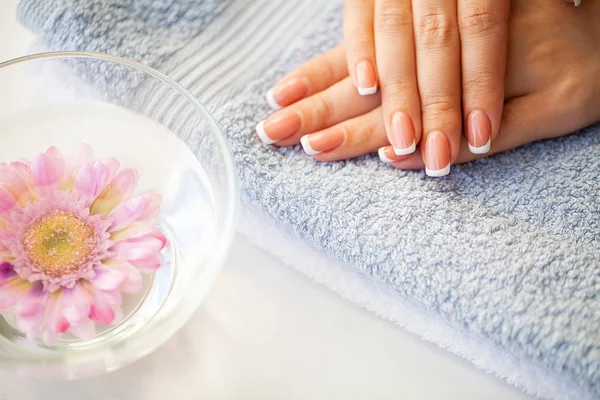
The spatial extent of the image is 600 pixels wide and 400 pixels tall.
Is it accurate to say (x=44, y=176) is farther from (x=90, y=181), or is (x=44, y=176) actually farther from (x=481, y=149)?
(x=481, y=149)

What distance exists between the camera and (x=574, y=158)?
0.54 metres

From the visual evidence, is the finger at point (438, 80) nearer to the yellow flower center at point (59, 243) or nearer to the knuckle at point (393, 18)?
the knuckle at point (393, 18)

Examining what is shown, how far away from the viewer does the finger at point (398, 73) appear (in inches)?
20.9

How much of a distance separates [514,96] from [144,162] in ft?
1.21

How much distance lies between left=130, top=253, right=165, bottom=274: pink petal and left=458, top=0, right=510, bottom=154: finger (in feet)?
0.99

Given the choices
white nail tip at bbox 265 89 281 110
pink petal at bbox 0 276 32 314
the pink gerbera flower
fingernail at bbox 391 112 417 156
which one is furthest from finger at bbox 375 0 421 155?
pink petal at bbox 0 276 32 314

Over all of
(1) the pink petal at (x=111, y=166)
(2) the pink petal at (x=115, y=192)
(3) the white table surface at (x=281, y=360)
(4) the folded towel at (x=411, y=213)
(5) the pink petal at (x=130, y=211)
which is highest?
(1) the pink petal at (x=111, y=166)

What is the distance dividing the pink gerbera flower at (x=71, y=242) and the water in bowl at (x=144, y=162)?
3 centimetres

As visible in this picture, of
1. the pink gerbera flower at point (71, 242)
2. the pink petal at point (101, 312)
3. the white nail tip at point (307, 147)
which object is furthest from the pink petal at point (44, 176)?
the white nail tip at point (307, 147)

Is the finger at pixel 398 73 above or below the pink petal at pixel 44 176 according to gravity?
below

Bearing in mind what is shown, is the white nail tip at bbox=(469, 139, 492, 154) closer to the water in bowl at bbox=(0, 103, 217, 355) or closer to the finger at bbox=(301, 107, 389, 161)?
the finger at bbox=(301, 107, 389, 161)

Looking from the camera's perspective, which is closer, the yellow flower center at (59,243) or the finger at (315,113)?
the yellow flower center at (59,243)

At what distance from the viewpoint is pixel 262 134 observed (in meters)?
0.54

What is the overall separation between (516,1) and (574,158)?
0.17m
